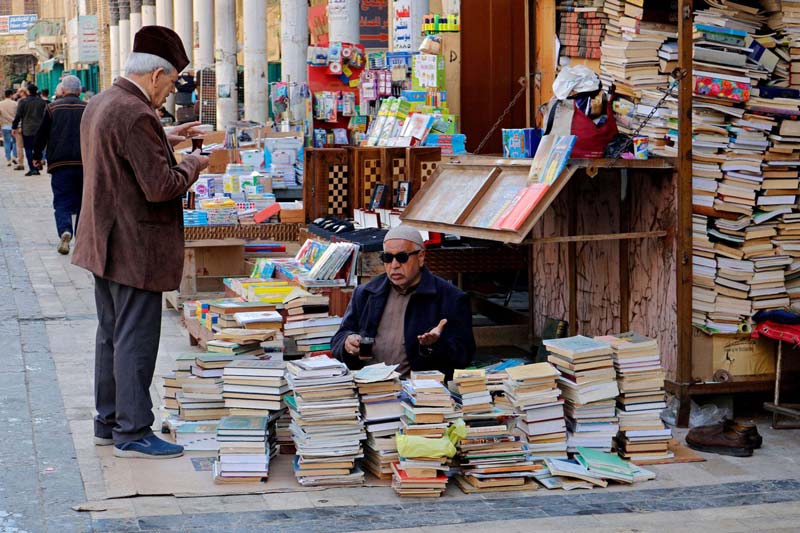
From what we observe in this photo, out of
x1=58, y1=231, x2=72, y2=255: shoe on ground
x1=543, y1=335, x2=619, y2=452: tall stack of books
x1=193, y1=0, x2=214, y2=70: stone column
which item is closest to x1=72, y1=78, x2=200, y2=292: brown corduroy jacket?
x1=543, y1=335, x2=619, y2=452: tall stack of books

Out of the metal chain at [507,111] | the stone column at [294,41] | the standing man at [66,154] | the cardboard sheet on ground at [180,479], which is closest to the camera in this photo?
the cardboard sheet on ground at [180,479]

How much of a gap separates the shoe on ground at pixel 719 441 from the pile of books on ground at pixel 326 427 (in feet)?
5.58

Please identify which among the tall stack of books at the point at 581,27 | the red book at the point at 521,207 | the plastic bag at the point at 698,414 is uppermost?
the tall stack of books at the point at 581,27

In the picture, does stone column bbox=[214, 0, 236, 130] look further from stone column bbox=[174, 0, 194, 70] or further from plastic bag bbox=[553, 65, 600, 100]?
plastic bag bbox=[553, 65, 600, 100]

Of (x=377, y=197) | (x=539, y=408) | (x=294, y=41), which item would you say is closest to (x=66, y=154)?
(x=377, y=197)

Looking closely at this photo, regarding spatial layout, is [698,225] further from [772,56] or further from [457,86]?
[457,86]

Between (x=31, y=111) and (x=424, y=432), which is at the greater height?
(x=31, y=111)

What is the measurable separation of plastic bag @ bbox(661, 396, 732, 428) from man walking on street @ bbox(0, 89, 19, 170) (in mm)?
21463

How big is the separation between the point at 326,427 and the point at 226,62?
1800 centimetres

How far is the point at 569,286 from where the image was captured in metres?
7.29

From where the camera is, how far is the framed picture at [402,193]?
8367 mm

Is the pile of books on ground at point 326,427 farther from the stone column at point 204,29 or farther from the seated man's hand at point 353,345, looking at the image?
the stone column at point 204,29

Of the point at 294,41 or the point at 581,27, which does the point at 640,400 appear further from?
the point at 294,41

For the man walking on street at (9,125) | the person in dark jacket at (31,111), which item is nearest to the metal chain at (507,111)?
the person in dark jacket at (31,111)
